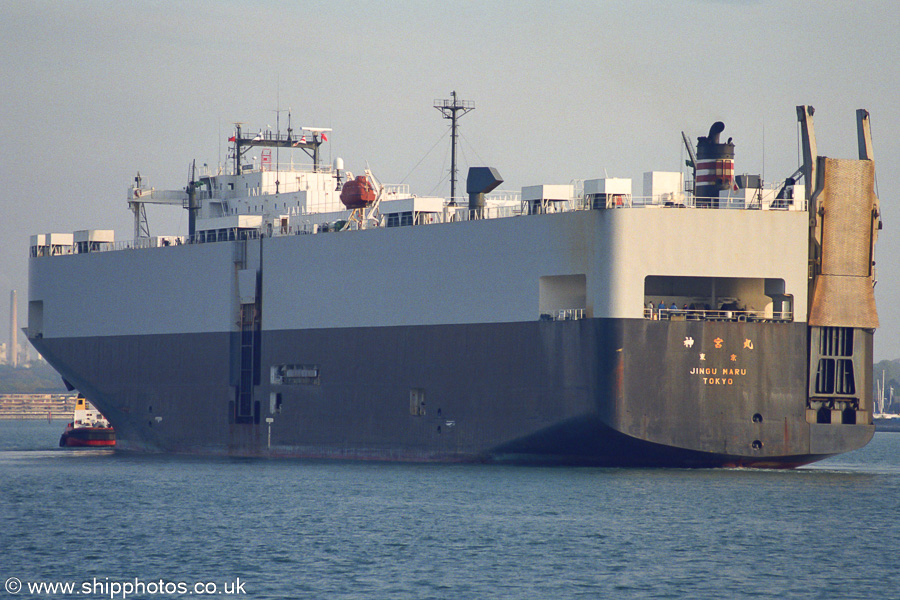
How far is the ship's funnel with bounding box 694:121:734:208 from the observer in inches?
1727

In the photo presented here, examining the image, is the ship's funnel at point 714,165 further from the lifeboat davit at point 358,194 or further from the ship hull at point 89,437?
the ship hull at point 89,437

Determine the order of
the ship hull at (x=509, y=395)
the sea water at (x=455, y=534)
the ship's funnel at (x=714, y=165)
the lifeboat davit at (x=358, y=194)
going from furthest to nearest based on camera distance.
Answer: the lifeboat davit at (x=358, y=194) < the ship's funnel at (x=714, y=165) < the ship hull at (x=509, y=395) < the sea water at (x=455, y=534)

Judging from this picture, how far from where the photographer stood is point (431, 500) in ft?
119

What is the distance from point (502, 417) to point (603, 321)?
524 cm

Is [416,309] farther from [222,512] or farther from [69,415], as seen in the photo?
[69,415]

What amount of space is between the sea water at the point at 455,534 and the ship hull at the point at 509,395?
112cm

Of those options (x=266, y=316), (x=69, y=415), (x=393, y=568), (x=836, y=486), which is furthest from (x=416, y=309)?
(x=69, y=415)

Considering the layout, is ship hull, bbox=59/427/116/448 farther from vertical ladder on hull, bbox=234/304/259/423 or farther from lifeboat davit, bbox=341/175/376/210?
lifeboat davit, bbox=341/175/376/210

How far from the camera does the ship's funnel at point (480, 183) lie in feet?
154

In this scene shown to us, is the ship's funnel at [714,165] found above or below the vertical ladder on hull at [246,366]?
above
